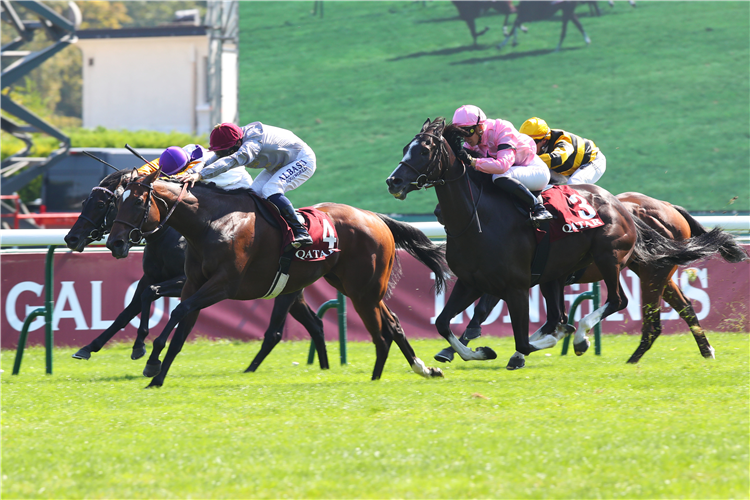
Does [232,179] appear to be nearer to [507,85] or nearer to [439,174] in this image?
[439,174]

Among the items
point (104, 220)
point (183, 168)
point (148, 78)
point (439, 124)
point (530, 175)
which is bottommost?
point (148, 78)

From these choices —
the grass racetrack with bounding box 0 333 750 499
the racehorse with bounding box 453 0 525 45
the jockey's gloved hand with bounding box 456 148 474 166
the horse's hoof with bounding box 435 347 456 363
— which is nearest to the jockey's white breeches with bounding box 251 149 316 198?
the jockey's gloved hand with bounding box 456 148 474 166

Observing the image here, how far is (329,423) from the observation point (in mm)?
4664

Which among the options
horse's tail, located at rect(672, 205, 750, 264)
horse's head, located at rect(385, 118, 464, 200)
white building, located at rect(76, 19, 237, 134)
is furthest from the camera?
white building, located at rect(76, 19, 237, 134)

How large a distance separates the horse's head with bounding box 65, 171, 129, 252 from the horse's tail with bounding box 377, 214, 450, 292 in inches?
81.7

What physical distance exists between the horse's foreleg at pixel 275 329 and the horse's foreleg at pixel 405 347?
3.31 feet

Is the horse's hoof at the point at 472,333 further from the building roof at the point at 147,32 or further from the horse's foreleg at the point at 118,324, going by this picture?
the building roof at the point at 147,32

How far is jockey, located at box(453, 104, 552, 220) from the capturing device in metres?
6.16

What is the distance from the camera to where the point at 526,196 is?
6.13 metres

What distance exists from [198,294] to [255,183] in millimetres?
1121

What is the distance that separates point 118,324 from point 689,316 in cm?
479

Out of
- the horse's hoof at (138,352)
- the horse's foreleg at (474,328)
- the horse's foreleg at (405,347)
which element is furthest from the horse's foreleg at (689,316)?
the horse's hoof at (138,352)

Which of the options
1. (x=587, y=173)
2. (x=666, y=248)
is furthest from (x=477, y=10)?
(x=666, y=248)

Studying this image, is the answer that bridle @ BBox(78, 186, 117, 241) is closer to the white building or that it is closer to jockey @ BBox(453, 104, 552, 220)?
jockey @ BBox(453, 104, 552, 220)
